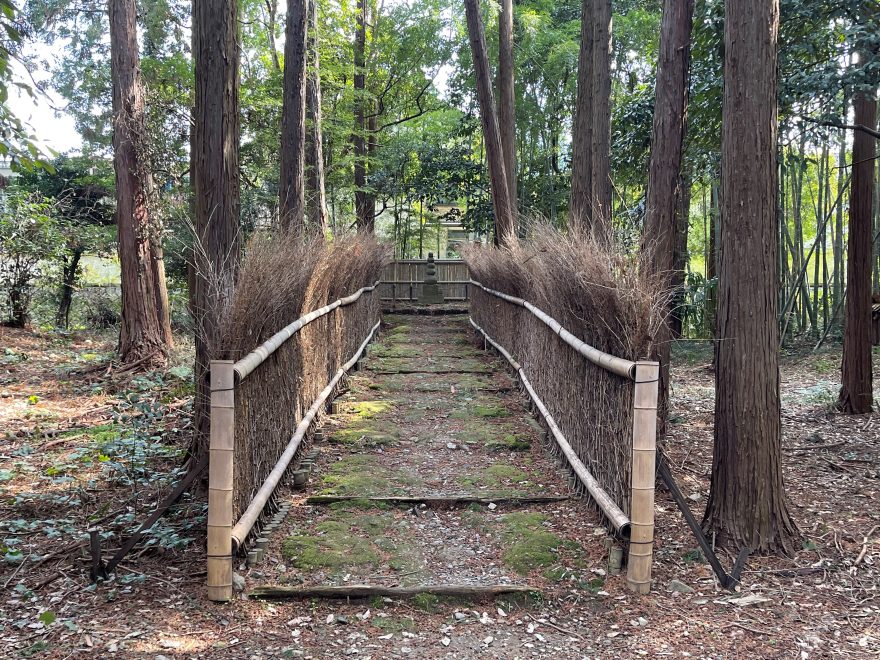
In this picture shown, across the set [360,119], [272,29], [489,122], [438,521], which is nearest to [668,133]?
[438,521]

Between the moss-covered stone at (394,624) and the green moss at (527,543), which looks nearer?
the moss-covered stone at (394,624)

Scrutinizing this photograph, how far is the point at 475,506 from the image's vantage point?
3973 millimetres

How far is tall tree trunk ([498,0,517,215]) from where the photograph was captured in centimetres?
1162

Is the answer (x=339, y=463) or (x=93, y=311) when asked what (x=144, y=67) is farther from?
(x=339, y=463)

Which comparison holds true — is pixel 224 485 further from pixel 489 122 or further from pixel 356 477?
pixel 489 122

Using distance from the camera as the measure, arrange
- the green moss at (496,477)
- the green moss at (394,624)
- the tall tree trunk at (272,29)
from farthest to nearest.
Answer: the tall tree trunk at (272,29) < the green moss at (496,477) < the green moss at (394,624)

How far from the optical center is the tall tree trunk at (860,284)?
5.73m

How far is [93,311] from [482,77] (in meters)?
7.30

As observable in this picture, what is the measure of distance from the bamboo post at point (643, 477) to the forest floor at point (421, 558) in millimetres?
109

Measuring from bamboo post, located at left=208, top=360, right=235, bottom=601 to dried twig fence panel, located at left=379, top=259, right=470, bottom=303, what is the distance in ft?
42.4

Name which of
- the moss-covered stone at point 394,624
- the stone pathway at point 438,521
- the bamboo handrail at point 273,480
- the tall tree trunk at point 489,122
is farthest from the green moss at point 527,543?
the tall tree trunk at point 489,122

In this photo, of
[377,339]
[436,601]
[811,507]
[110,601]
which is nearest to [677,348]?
[377,339]

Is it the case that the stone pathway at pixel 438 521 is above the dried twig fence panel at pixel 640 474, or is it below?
below

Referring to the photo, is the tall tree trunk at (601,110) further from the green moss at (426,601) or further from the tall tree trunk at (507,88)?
the green moss at (426,601)
